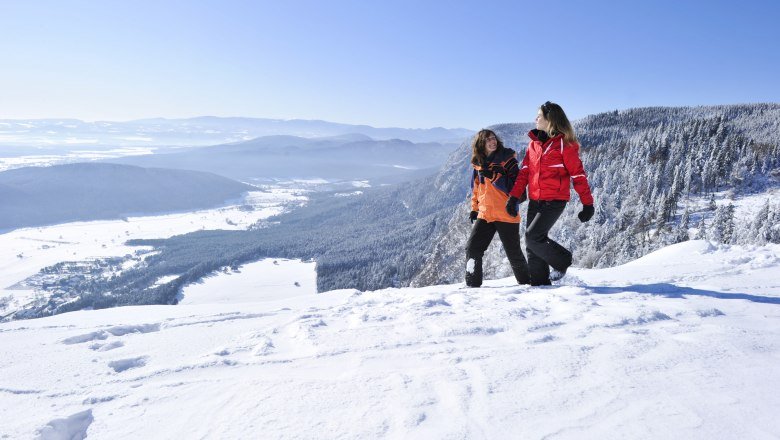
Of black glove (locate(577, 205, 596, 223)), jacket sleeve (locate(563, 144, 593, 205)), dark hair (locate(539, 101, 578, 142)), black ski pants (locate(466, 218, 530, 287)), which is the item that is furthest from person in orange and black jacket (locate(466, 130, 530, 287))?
black glove (locate(577, 205, 596, 223))

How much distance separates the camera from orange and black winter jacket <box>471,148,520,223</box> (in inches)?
266

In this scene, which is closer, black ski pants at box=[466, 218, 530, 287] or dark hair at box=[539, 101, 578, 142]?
dark hair at box=[539, 101, 578, 142]

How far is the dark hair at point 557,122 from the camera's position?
6090mm

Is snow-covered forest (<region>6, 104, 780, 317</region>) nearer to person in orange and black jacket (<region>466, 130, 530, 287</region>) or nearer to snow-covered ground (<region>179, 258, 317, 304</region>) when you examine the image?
snow-covered ground (<region>179, 258, 317, 304</region>)

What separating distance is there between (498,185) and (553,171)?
0.97 m

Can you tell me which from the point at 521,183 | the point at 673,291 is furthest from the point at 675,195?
the point at 521,183

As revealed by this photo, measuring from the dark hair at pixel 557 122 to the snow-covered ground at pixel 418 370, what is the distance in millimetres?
2579

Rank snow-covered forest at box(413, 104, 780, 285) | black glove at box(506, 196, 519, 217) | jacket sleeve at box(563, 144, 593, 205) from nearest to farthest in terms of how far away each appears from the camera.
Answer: jacket sleeve at box(563, 144, 593, 205)
black glove at box(506, 196, 519, 217)
snow-covered forest at box(413, 104, 780, 285)

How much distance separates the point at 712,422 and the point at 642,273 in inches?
247

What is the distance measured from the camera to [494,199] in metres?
6.87

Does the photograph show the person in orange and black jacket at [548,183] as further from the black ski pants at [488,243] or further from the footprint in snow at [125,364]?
the footprint in snow at [125,364]

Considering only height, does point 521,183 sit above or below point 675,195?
above

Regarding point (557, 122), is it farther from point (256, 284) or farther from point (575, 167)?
point (256, 284)

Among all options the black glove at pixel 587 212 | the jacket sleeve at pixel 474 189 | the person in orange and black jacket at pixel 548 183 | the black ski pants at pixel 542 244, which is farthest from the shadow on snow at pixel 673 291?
the jacket sleeve at pixel 474 189
